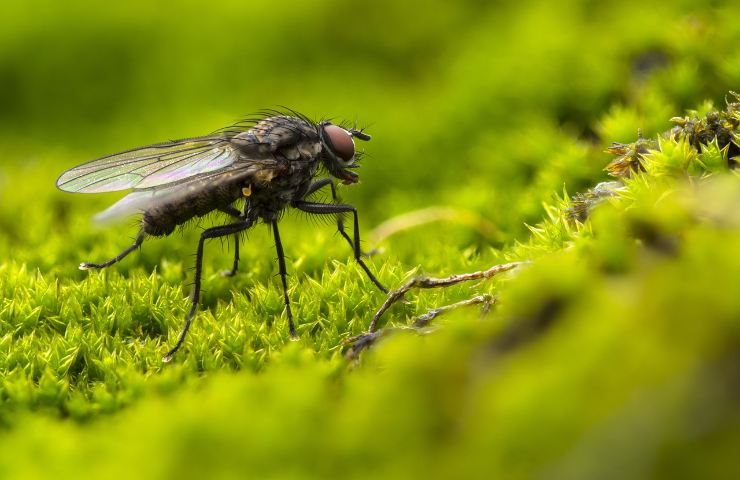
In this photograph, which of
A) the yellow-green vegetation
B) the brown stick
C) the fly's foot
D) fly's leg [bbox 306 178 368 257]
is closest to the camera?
the yellow-green vegetation

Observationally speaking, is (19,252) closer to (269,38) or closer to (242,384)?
(242,384)

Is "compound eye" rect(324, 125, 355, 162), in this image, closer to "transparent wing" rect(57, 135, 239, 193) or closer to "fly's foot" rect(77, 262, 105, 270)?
"transparent wing" rect(57, 135, 239, 193)

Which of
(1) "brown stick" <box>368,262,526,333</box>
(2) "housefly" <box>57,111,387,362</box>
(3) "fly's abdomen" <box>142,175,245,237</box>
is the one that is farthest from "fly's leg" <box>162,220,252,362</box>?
(1) "brown stick" <box>368,262,526,333</box>

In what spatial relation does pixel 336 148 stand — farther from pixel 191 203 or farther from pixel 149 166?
pixel 149 166

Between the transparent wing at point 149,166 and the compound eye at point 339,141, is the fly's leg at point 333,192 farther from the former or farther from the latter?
the transparent wing at point 149,166

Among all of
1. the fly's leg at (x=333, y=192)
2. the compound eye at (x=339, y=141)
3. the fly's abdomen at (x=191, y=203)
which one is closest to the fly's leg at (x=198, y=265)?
the fly's abdomen at (x=191, y=203)

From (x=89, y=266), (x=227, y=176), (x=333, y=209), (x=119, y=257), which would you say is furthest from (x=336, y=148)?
(x=89, y=266)

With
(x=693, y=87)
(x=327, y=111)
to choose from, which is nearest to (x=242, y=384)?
(x=693, y=87)

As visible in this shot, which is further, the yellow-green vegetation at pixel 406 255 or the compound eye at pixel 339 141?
the compound eye at pixel 339 141
